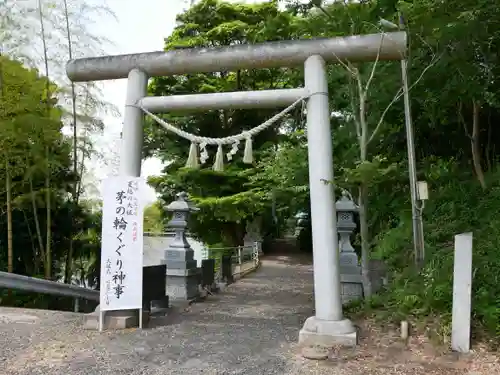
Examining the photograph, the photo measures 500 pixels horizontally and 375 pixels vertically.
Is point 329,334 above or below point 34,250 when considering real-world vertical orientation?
below

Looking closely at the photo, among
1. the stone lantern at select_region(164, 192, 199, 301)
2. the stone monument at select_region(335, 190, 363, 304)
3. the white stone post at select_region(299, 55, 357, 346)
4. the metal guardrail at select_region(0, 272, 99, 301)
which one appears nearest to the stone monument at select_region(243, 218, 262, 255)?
the metal guardrail at select_region(0, 272, 99, 301)

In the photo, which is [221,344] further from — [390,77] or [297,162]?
[297,162]

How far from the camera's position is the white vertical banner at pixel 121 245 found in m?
5.05

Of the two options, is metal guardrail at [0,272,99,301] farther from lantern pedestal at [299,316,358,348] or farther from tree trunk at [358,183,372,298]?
tree trunk at [358,183,372,298]

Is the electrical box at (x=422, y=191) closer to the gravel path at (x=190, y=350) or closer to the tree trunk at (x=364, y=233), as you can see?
the tree trunk at (x=364, y=233)

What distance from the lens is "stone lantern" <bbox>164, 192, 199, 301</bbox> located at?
7.62 metres

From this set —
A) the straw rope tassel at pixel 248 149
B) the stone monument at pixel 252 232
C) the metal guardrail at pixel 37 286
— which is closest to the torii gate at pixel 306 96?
the straw rope tassel at pixel 248 149

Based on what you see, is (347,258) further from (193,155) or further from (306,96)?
(193,155)

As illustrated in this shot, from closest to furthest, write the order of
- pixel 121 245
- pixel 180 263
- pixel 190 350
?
pixel 190 350 → pixel 121 245 → pixel 180 263

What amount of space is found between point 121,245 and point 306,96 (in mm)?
2972

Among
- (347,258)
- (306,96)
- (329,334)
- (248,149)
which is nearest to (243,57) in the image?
(306,96)

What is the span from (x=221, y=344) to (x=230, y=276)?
21.0 ft

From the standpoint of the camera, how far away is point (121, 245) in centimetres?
511

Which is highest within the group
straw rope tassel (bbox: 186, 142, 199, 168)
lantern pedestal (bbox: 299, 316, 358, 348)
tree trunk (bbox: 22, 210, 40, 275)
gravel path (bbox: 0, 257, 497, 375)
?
straw rope tassel (bbox: 186, 142, 199, 168)
